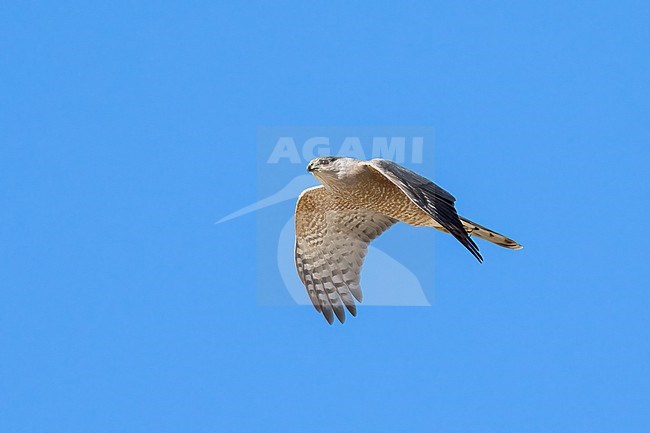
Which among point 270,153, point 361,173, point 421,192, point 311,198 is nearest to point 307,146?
point 270,153

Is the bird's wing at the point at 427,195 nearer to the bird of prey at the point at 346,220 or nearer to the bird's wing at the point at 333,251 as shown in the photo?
the bird of prey at the point at 346,220

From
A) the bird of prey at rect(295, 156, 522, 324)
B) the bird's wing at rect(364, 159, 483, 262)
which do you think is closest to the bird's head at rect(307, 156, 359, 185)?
the bird of prey at rect(295, 156, 522, 324)

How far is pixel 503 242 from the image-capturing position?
47.6ft

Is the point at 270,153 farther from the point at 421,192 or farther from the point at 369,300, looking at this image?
the point at 421,192

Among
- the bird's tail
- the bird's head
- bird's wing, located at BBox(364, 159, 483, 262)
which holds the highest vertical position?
the bird's head

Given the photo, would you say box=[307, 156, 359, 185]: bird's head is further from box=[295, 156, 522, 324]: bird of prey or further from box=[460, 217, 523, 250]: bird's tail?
box=[460, 217, 523, 250]: bird's tail

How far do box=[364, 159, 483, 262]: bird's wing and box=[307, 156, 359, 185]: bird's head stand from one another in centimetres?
56

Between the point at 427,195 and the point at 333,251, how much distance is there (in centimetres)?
294

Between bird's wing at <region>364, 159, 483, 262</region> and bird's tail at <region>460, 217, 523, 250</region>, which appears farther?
bird's tail at <region>460, 217, 523, 250</region>

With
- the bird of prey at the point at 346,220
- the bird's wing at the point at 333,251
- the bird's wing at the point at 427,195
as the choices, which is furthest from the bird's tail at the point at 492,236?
the bird's wing at the point at 427,195

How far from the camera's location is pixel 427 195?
12547mm

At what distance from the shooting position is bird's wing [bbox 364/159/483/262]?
1225 centimetres

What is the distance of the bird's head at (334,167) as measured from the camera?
13.6 meters

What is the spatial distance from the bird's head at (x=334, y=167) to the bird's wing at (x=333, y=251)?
1.24 metres
